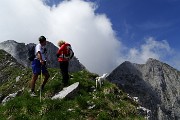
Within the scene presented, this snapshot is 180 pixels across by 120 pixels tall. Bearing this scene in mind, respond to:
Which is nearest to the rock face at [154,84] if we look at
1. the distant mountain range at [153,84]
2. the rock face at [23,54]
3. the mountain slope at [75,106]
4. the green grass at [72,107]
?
the distant mountain range at [153,84]

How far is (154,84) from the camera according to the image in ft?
350

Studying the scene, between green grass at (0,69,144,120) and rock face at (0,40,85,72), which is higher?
rock face at (0,40,85,72)

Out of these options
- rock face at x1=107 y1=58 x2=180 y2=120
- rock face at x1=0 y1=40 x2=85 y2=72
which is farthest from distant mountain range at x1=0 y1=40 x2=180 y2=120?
rock face at x1=0 y1=40 x2=85 y2=72

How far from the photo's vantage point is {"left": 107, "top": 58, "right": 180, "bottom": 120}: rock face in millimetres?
94375

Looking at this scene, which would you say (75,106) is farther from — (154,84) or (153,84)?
(153,84)

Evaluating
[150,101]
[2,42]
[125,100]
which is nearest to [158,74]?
[150,101]

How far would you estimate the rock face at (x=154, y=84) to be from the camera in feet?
310

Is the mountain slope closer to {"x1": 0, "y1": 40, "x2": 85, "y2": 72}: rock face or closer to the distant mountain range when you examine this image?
{"x1": 0, "y1": 40, "x2": 85, "y2": 72}: rock face

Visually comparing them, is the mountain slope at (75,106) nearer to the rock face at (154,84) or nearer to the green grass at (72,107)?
the green grass at (72,107)

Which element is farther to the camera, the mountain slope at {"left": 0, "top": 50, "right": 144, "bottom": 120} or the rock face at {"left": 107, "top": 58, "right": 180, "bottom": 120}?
the rock face at {"left": 107, "top": 58, "right": 180, "bottom": 120}

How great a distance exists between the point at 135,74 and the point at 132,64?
4716mm

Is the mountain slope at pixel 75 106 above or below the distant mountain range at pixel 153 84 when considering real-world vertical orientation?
below

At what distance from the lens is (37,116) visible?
20016mm

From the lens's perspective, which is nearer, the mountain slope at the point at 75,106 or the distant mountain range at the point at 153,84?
the mountain slope at the point at 75,106
